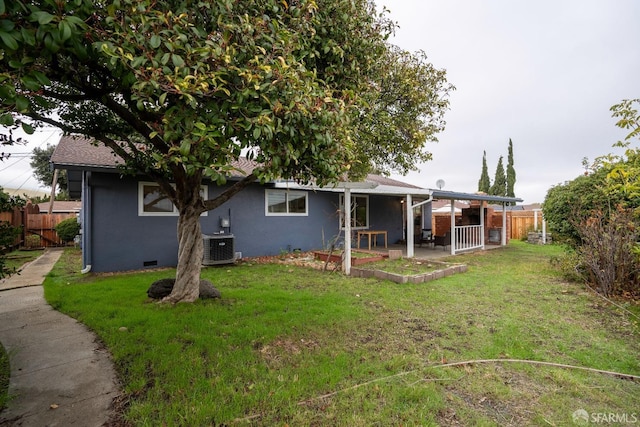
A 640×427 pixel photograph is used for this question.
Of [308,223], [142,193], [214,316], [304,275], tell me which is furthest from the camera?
[308,223]

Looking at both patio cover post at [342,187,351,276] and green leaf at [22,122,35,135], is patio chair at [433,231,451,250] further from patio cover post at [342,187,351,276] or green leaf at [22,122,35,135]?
green leaf at [22,122,35,135]

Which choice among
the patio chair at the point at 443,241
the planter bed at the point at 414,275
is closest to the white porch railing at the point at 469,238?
the patio chair at the point at 443,241

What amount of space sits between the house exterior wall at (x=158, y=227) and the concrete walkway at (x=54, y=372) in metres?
3.11

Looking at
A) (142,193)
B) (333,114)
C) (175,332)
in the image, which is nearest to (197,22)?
(333,114)

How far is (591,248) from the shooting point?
6.16 m

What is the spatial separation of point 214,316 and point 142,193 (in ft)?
18.7

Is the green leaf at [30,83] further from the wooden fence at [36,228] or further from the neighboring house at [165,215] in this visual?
the wooden fence at [36,228]

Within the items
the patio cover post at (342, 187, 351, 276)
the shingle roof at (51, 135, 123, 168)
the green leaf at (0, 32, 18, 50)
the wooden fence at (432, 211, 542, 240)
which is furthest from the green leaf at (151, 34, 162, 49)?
the wooden fence at (432, 211, 542, 240)

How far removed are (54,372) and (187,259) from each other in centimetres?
227

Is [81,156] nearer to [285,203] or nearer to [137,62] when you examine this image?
[285,203]

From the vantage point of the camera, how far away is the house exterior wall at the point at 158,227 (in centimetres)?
786

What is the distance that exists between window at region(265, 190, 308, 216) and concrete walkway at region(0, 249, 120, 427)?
6.69 m

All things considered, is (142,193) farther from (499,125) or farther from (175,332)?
(499,125)

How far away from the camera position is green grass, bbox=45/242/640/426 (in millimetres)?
2404
